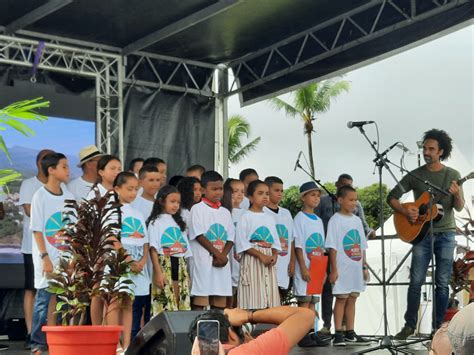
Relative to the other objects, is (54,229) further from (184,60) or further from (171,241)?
(184,60)

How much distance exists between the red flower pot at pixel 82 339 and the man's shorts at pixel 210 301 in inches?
96.5

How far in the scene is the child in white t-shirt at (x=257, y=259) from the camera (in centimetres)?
784

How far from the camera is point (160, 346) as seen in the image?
14.3 ft

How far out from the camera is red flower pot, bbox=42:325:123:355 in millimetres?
5312

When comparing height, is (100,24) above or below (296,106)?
below

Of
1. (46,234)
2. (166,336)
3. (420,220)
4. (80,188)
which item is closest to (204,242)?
(80,188)

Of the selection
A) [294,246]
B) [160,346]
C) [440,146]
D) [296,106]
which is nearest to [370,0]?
[440,146]

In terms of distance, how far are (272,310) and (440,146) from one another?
4598mm

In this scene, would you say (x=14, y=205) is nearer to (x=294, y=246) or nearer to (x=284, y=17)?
(x=294, y=246)

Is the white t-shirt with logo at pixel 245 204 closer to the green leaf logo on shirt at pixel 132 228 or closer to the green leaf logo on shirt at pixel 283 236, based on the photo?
the green leaf logo on shirt at pixel 283 236

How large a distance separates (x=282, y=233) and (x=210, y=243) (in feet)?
3.03

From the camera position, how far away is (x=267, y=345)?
376 cm

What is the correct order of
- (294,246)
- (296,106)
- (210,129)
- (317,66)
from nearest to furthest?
(294,246), (317,66), (210,129), (296,106)

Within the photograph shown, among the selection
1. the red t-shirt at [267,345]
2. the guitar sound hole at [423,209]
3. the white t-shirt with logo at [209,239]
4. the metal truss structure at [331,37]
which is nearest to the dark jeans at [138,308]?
the white t-shirt with logo at [209,239]
